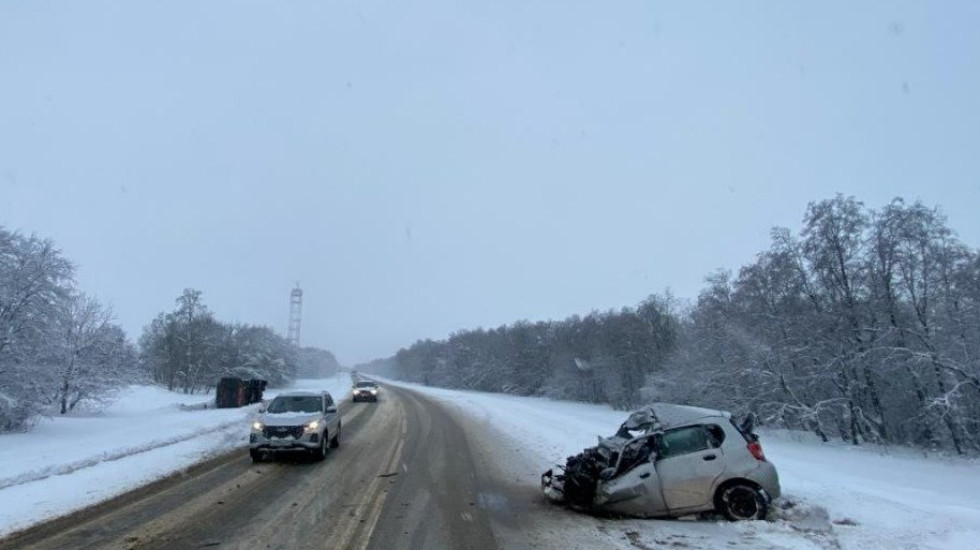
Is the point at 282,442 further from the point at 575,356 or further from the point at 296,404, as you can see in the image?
the point at 575,356

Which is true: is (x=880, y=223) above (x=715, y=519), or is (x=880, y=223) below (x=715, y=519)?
above

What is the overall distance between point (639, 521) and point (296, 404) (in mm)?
10063

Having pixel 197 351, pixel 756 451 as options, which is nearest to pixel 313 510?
pixel 756 451

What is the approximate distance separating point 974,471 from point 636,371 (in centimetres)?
4665

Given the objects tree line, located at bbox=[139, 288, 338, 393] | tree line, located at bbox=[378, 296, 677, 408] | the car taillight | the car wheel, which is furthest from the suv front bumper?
tree line, located at bbox=[378, 296, 677, 408]

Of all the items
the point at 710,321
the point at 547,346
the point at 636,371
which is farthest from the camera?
→ the point at 547,346

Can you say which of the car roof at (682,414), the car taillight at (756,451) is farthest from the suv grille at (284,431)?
the car taillight at (756,451)

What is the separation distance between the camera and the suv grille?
1363 cm

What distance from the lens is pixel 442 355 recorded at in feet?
458

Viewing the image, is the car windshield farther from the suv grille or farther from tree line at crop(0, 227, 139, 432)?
tree line at crop(0, 227, 139, 432)

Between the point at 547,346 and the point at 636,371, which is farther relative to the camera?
the point at 547,346

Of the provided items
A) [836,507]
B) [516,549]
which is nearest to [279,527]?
[516,549]

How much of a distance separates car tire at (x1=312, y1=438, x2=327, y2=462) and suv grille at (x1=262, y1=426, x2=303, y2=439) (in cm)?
56

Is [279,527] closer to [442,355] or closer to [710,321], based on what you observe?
[710,321]
